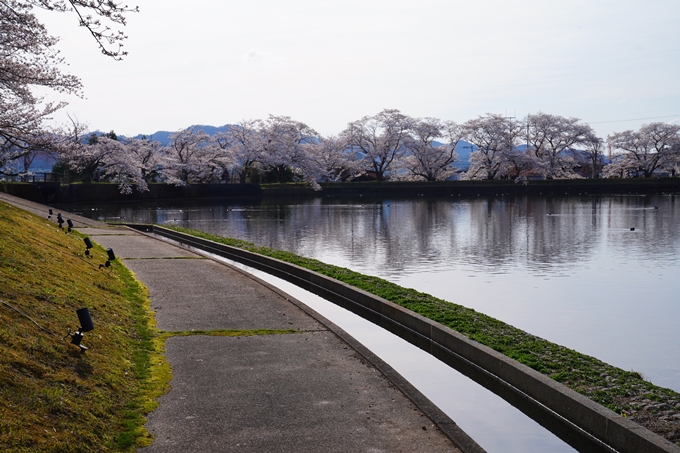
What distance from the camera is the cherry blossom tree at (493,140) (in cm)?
8894

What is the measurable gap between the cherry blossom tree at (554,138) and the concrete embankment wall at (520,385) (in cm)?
8417

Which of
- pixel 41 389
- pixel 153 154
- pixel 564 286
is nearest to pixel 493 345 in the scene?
pixel 41 389

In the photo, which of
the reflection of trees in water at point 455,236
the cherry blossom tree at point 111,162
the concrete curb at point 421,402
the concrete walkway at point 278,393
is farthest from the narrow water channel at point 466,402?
the cherry blossom tree at point 111,162

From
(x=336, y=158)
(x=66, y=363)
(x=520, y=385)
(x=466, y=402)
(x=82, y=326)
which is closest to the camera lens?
(x=66, y=363)

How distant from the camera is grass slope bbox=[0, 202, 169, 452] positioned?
17.9 feet

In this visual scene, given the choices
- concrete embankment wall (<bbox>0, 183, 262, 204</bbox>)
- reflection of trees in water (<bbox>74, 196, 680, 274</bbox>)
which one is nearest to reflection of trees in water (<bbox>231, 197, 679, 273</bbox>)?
reflection of trees in water (<bbox>74, 196, 680, 274</bbox>)

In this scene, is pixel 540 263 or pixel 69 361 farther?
pixel 540 263

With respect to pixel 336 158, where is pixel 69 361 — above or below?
below

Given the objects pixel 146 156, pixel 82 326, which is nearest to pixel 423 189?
pixel 146 156

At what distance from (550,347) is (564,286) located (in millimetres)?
7764

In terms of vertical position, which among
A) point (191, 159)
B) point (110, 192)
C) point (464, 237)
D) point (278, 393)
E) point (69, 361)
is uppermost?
point (191, 159)

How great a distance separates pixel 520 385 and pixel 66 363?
530 cm

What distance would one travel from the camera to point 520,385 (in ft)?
26.6

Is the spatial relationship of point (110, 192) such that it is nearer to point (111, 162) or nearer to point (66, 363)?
point (111, 162)
